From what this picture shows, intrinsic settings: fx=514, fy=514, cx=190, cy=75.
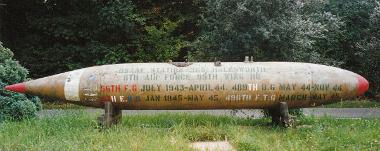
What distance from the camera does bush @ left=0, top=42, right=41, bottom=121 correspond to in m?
10.3

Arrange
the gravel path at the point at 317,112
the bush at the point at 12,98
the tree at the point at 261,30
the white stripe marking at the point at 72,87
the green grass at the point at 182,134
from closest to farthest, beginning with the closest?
1. the green grass at the point at 182,134
2. the white stripe marking at the point at 72,87
3. the bush at the point at 12,98
4. the gravel path at the point at 317,112
5. the tree at the point at 261,30

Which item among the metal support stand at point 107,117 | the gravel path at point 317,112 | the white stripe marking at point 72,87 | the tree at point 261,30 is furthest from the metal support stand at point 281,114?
the white stripe marking at point 72,87

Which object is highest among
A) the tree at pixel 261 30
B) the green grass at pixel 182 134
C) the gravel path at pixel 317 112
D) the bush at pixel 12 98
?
the tree at pixel 261 30

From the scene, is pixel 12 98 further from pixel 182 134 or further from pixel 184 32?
pixel 184 32

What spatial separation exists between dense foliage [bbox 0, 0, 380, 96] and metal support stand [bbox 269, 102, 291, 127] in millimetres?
3054

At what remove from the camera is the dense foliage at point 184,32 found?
41.5 feet

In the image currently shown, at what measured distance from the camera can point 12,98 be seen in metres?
10.5

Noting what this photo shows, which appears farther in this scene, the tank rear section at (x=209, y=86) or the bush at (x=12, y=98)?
the bush at (x=12, y=98)

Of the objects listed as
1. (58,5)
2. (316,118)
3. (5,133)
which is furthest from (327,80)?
(58,5)

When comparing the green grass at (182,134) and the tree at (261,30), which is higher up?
the tree at (261,30)

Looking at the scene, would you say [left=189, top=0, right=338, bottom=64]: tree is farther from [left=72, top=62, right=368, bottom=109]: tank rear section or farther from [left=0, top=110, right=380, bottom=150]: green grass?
[left=72, top=62, right=368, bottom=109]: tank rear section

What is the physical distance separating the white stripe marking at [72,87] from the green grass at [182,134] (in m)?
0.51

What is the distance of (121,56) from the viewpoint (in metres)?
16.4

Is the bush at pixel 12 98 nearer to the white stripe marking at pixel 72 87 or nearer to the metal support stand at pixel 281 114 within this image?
the white stripe marking at pixel 72 87
